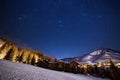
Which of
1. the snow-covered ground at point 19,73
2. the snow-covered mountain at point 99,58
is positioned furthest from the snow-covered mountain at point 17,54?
the snow-covered mountain at point 99,58

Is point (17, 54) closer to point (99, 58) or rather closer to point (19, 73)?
point (19, 73)

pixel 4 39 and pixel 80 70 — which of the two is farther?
pixel 80 70

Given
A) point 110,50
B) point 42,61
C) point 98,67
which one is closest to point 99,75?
point 98,67

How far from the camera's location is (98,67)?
2064 centimetres

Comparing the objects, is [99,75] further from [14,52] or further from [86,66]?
[14,52]

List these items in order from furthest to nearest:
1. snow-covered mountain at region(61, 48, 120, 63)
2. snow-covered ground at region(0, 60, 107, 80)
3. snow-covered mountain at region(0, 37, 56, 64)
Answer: snow-covered mountain at region(61, 48, 120, 63), snow-covered mountain at region(0, 37, 56, 64), snow-covered ground at region(0, 60, 107, 80)

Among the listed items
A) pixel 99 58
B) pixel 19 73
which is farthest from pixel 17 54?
pixel 99 58

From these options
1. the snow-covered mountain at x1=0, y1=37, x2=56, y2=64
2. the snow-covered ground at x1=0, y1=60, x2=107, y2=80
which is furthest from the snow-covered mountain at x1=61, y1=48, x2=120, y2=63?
the snow-covered ground at x1=0, y1=60, x2=107, y2=80

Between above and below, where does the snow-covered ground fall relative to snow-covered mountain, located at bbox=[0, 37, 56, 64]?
below

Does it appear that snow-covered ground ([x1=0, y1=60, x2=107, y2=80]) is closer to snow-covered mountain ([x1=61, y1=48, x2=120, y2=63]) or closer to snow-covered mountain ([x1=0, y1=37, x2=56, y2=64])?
snow-covered mountain ([x1=0, y1=37, x2=56, y2=64])

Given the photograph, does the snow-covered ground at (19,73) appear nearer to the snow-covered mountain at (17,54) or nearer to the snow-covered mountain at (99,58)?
the snow-covered mountain at (17,54)

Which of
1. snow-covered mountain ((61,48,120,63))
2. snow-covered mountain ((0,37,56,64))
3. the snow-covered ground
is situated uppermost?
snow-covered mountain ((61,48,120,63))

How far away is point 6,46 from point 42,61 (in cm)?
419

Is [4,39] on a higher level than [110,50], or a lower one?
lower
